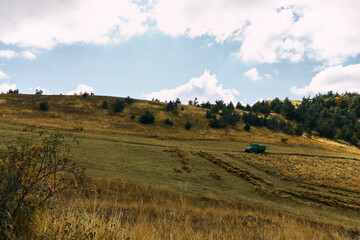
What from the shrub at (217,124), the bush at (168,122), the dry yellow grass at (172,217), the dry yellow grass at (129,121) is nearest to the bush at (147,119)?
the dry yellow grass at (129,121)

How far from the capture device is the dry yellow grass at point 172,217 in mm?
4179

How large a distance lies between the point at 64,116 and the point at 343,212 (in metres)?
62.7

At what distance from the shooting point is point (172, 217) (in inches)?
281

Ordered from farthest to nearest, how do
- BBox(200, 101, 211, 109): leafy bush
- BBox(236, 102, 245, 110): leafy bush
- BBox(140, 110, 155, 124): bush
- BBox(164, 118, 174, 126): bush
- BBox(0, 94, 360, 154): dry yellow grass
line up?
BBox(236, 102, 245, 110): leafy bush
BBox(200, 101, 211, 109): leafy bush
BBox(164, 118, 174, 126): bush
BBox(140, 110, 155, 124): bush
BBox(0, 94, 360, 154): dry yellow grass

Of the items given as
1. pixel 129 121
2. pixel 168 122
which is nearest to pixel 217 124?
pixel 168 122

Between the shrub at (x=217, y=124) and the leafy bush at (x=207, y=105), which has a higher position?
the leafy bush at (x=207, y=105)

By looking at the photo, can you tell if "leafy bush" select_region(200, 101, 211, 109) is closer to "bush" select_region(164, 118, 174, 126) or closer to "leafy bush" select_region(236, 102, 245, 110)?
"leafy bush" select_region(236, 102, 245, 110)

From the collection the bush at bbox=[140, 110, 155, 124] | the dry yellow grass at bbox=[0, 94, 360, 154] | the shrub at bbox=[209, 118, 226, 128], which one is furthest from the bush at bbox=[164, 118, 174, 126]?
the shrub at bbox=[209, 118, 226, 128]

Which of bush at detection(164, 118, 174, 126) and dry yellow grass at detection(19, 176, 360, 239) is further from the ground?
bush at detection(164, 118, 174, 126)

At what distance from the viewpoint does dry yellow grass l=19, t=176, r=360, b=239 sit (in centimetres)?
418

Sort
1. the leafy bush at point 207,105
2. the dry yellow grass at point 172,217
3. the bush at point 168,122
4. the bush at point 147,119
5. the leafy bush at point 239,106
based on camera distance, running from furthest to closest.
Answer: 1. the leafy bush at point 239,106
2. the leafy bush at point 207,105
3. the bush at point 168,122
4. the bush at point 147,119
5. the dry yellow grass at point 172,217

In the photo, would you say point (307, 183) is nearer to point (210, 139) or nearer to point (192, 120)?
point (210, 139)

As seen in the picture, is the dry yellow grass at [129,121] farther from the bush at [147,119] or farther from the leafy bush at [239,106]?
the leafy bush at [239,106]

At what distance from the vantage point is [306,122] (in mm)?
73125
